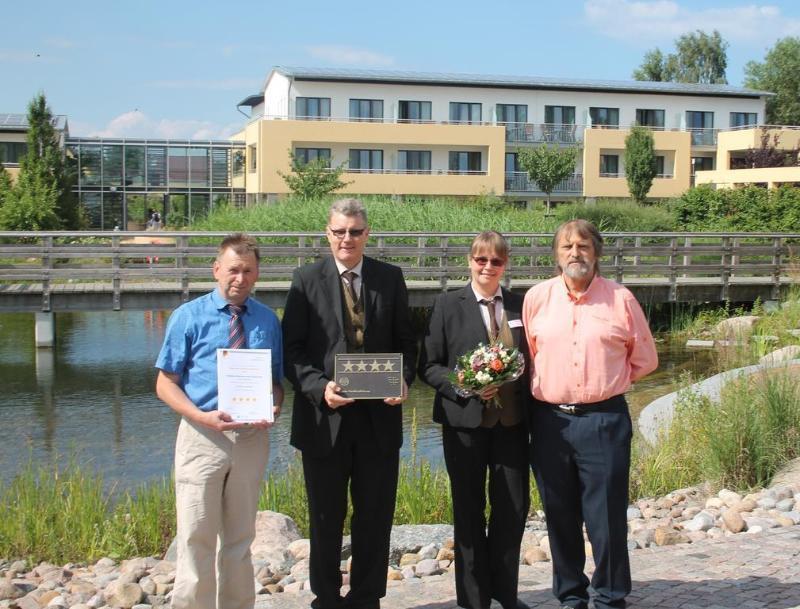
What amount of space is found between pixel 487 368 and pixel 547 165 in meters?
42.8

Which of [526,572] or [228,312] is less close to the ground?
[228,312]

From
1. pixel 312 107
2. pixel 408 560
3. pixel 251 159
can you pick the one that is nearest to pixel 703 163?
pixel 312 107

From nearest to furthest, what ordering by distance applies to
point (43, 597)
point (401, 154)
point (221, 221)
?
1. point (43, 597)
2. point (221, 221)
3. point (401, 154)

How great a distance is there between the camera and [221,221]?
27.7m

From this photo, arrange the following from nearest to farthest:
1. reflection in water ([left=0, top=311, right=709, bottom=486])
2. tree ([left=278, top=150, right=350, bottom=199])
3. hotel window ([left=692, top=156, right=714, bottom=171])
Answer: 1. reflection in water ([left=0, top=311, right=709, bottom=486])
2. tree ([left=278, top=150, right=350, bottom=199])
3. hotel window ([left=692, top=156, right=714, bottom=171])

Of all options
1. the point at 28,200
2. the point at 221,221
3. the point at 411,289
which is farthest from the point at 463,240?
the point at 28,200

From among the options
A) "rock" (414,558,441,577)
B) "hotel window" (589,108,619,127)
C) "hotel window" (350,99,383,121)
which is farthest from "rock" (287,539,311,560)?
"hotel window" (589,108,619,127)

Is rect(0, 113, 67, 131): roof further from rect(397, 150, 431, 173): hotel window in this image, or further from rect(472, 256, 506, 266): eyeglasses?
rect(472, 256, 506, 266): eyeglasses

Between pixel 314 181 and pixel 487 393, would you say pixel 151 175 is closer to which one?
pixel 314 181

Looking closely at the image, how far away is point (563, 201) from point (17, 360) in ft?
122

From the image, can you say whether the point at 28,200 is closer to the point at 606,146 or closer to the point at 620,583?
the point at 620,583

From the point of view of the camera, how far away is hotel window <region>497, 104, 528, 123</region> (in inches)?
1992

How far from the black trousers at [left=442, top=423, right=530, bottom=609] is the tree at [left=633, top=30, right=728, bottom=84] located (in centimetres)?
7852

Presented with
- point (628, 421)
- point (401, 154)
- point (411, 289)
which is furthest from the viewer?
point (401, 154)
